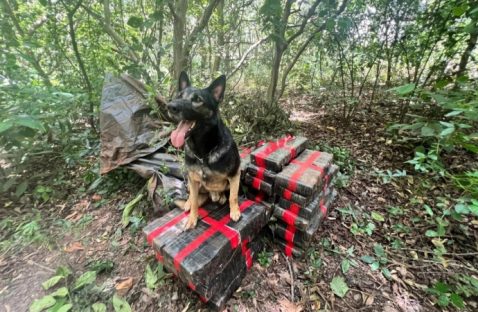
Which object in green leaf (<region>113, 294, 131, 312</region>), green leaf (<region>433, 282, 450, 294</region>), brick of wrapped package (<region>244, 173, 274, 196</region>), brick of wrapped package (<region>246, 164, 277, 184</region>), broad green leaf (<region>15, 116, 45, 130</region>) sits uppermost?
broad green leaf (<region>15, 116, 45, 130</region>)

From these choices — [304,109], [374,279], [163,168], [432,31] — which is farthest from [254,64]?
[374,279]

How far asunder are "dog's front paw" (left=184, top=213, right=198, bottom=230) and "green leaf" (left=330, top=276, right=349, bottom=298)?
1.32m

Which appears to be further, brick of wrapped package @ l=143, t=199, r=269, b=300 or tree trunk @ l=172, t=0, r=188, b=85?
tree trunk @ l=172, t=0, r=188, b=85

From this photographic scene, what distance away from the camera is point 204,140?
168cm

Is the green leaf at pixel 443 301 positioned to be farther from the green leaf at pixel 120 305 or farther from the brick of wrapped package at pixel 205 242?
the green leaf at pixel 120 305

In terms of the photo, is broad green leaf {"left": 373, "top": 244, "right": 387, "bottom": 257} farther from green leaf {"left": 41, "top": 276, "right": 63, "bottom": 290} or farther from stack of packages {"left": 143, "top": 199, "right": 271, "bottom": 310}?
green leaf {"left": 41, "top": 276, "right": 63, "bottom": 290}

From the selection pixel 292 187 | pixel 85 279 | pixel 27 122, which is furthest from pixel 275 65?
pixel 85 279

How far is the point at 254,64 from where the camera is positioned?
689cm

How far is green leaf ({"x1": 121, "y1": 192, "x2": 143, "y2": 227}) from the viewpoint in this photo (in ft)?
8.10

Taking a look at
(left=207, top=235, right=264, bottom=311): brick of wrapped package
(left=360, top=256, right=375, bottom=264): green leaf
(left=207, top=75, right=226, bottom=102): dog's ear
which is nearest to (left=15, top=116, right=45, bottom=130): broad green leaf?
(left=207, top=75, right=226, bottom=102): dog's ear

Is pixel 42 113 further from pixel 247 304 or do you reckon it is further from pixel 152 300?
pixel 247 304

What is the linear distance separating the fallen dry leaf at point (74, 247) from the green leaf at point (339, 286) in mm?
2616

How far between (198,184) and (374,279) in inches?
71.1

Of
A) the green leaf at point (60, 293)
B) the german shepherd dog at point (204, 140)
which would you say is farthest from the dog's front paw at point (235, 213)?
the green leaf at point (60, 293)
